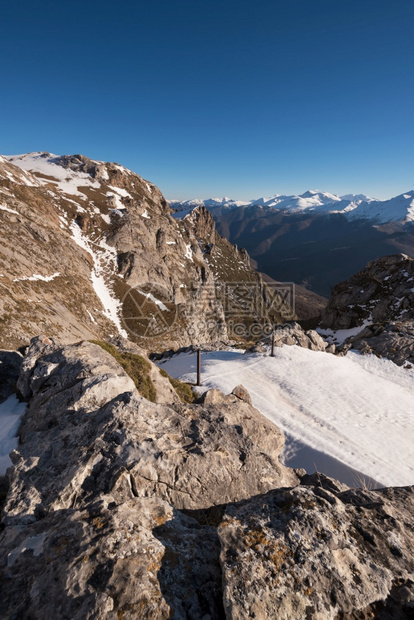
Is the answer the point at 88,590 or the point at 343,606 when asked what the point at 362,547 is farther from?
the point at 88,590

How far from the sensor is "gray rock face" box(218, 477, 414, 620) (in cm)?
370

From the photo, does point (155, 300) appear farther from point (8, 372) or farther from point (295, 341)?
point (8, 372)

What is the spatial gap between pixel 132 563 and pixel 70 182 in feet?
587

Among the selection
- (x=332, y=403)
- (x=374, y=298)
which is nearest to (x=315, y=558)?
(x=332, y=403)

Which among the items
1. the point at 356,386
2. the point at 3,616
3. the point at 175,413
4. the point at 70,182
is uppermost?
the point at 70,182

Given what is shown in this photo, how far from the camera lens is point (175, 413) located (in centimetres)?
938

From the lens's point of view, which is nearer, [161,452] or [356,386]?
[161,452]

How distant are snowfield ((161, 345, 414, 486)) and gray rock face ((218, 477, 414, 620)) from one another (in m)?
9.22

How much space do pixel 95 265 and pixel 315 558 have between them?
107 m

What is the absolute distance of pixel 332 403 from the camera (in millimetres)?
23984

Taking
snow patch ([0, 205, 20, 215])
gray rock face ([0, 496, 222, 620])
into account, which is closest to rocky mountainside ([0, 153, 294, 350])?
snow patch ([0, 205, 20, 215])

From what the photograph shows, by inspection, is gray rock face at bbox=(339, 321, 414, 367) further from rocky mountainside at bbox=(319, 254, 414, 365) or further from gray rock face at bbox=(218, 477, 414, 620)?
gray rock face at bbox=(218, 477, 414, 620)

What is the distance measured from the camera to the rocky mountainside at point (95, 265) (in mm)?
57406

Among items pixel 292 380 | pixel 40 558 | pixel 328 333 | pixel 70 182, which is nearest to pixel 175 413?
pixel 40 558
